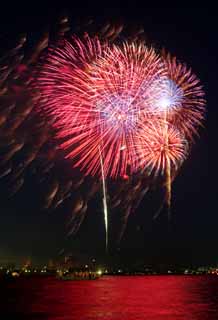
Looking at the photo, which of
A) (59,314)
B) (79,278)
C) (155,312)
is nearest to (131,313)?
(155,312)

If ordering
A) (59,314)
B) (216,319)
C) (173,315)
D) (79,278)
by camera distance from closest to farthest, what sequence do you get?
(216,319) → (173,315) → (59,314) → (79,278)

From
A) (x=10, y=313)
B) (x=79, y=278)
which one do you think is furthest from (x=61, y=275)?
(x=10, y=313)

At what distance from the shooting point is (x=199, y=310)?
3959 centimetres

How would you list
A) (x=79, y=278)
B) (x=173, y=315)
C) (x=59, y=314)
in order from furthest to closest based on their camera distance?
(x=79, y=278), (x=59, y=314), (x=173, y=315)

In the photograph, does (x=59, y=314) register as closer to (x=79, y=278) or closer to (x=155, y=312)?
(x=155, y=312)

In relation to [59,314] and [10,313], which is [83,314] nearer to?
[59,314]

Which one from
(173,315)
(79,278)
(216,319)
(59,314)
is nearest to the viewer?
(216,319)

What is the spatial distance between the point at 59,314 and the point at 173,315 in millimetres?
8162

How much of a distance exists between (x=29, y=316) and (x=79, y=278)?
127m

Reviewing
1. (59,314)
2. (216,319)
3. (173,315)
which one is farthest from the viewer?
(59,314)

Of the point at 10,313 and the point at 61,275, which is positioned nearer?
the point at 10,313

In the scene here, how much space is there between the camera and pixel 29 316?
1455 inches

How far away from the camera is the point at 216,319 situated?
3284cm

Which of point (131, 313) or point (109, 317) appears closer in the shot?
point (109, 317)
